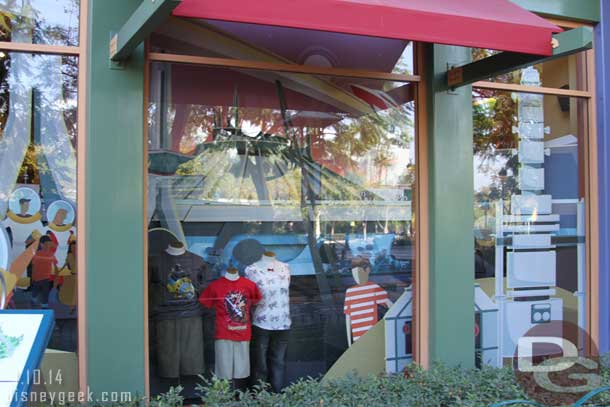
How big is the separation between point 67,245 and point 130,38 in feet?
5.25

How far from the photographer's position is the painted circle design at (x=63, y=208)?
13.2 feet

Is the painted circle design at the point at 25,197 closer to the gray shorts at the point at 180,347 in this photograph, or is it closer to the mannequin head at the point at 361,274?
the gray shorts at the point at 180,347

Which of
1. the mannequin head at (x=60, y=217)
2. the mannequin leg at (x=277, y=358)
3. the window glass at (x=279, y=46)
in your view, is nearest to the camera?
the mannequin head at (x=60, y=217)

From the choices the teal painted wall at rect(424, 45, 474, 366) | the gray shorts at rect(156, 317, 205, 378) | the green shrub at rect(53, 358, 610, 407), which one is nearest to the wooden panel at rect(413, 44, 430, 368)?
the teal painted wall at rect(424, 45, 474, 366)

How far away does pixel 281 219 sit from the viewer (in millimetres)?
6082

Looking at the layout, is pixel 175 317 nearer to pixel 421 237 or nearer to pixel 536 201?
pixel 421 237

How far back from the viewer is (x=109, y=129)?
3.75 meters

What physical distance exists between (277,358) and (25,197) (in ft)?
7.99

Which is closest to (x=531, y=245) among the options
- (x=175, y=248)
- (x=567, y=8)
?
(x=567, y=8)

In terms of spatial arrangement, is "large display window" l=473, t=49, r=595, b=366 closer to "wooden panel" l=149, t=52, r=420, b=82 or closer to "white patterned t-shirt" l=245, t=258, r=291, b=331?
"wooden panel" l=149, t=52, r=420, b=82

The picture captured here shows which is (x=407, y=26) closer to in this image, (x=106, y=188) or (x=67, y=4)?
(x=106, y=188)

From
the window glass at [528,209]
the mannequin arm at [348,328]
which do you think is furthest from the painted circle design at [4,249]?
the window glass at [528,209]

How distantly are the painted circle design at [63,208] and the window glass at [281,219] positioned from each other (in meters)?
0.73

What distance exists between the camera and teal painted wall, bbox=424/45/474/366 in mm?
4527
